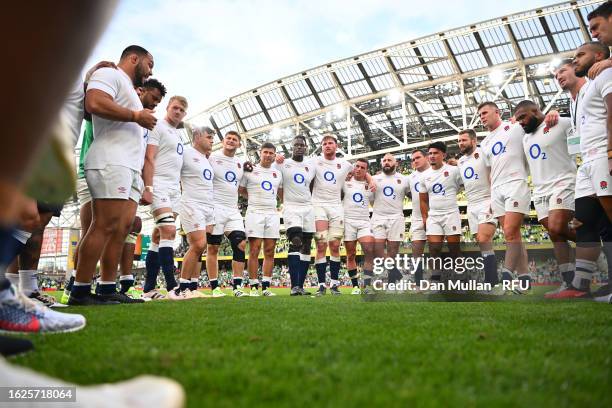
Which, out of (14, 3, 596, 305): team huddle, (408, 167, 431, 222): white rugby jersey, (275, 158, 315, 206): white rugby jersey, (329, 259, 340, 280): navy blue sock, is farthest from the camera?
(329, 259, 340, 280): navy blue sock

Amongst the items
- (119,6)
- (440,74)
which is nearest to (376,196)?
(119,6)

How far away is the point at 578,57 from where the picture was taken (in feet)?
15.9

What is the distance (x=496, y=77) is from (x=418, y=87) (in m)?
4.58

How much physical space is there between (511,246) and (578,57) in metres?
2.37

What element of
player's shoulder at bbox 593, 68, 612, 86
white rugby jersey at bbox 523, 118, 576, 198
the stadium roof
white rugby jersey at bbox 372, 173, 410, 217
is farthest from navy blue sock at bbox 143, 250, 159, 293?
the stadium roof

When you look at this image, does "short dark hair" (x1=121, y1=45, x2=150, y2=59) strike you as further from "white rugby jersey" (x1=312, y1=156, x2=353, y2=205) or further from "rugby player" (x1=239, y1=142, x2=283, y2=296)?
"white rugby jersey" (x1=312, y1=156, x2=353, y2=205)

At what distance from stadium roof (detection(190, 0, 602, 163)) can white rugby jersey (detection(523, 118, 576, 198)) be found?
21.2 m

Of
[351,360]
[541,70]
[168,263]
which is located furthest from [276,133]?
[351,360]

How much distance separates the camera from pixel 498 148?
654 cm

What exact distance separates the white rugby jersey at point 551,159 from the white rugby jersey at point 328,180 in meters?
3.57

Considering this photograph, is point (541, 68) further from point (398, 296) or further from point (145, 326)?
point (145, 326)

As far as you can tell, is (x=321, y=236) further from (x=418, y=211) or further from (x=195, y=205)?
(x=195, y=205)

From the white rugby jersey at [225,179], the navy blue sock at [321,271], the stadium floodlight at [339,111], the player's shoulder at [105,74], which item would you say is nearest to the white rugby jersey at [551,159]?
the navy blue sock at [321,271]

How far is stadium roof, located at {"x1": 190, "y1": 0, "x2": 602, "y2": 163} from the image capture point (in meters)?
24.8
